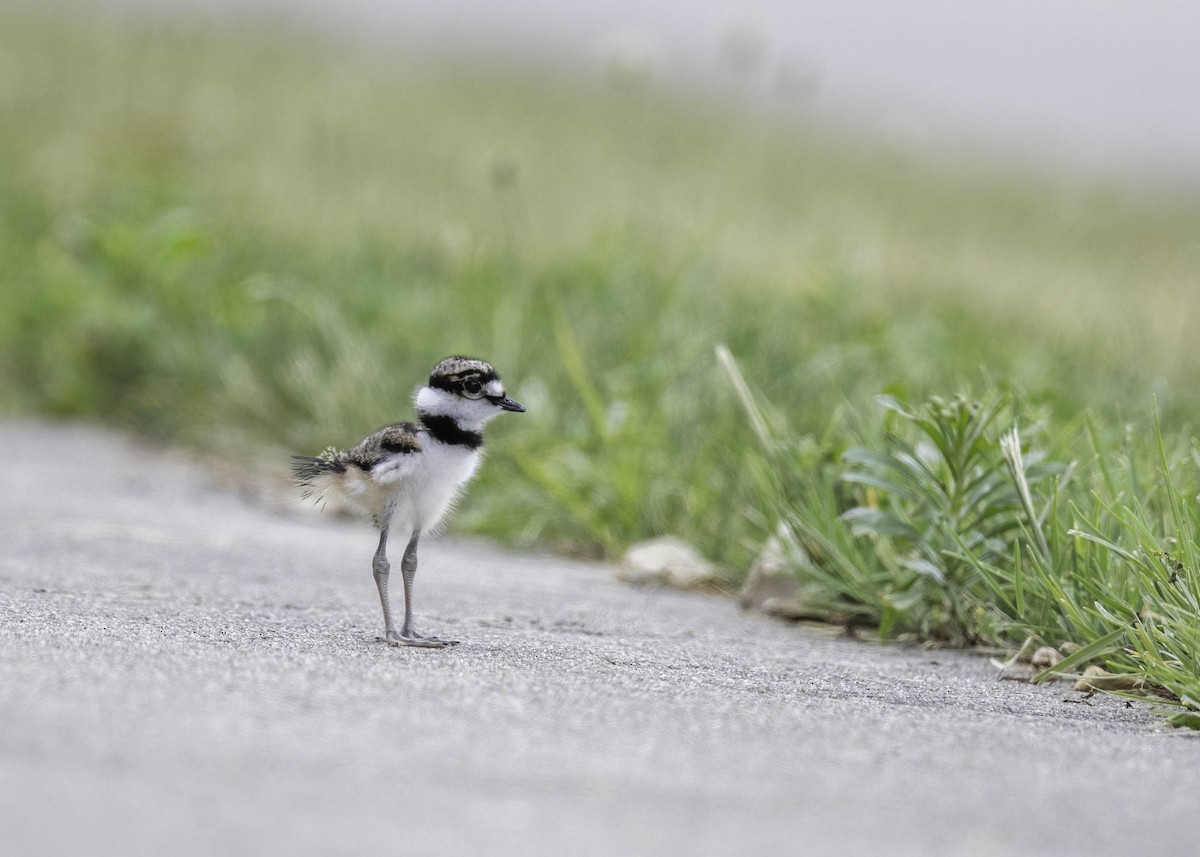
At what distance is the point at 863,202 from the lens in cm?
1611

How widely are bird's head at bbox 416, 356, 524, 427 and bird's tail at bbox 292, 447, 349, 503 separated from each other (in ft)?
0.72

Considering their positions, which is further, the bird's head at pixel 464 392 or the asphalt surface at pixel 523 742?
the bird's head at pixel 464 392

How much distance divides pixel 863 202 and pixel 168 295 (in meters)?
10.4

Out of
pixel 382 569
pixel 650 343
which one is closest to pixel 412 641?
pixel 382 569

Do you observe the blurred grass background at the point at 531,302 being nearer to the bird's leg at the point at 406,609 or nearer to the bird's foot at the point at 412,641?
the bird's leg at the point at 406,609

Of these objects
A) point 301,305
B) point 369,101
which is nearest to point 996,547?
point 301,305

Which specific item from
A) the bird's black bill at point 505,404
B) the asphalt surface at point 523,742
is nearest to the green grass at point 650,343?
the asphalt surface at point 523,742

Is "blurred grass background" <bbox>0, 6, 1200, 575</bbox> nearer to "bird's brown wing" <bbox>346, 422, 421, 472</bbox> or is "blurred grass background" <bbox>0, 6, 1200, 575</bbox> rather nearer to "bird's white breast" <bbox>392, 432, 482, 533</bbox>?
"bird's white breast" <bbox>392, 432, 482, 533</bbox>

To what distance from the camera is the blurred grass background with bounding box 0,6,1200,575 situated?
5.30m

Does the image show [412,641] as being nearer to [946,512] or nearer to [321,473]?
[321,473]

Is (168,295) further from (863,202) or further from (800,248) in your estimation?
(863,202)

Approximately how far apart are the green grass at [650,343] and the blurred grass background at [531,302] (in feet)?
0.08

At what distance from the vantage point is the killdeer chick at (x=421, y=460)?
312cm

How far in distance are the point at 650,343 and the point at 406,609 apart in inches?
126
